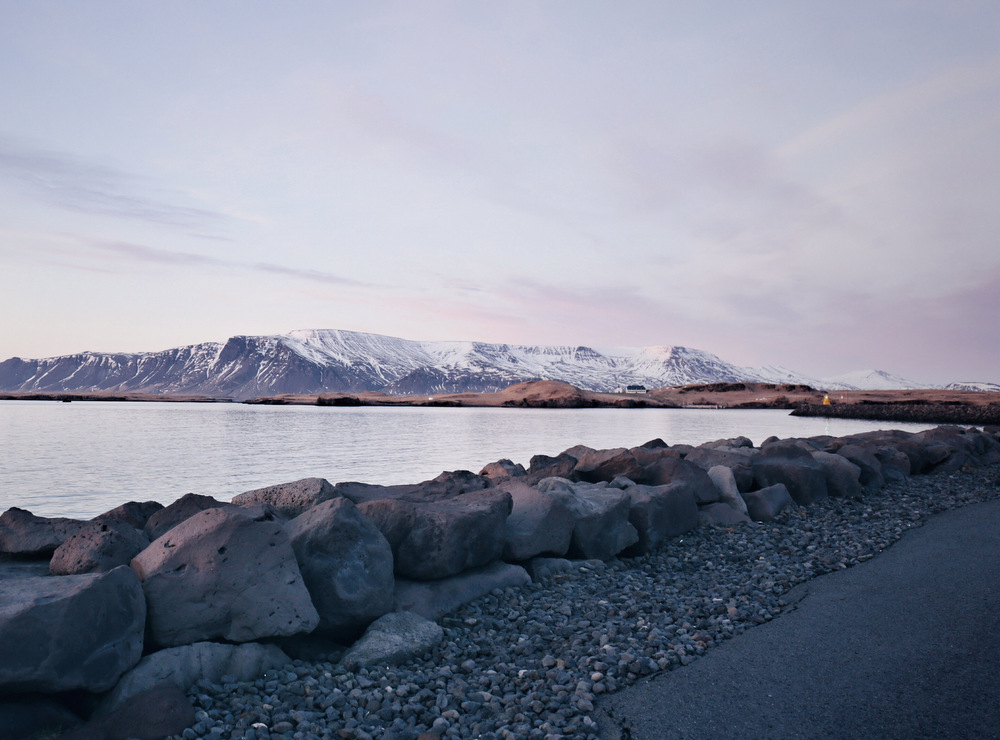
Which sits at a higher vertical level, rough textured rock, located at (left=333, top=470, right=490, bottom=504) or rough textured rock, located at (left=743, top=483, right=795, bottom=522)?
rough textured rock, located at (left=333, top=470, right=490, bottom=504)

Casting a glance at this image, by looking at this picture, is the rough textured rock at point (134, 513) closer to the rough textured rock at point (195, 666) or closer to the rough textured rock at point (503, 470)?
the rough textured rock at point (195, 666)

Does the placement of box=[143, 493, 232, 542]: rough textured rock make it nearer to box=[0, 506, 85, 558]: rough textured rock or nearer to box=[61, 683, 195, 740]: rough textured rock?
box=[0, 506, 85, 558]: rough textured rock

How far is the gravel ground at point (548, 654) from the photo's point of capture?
3954 millimetres

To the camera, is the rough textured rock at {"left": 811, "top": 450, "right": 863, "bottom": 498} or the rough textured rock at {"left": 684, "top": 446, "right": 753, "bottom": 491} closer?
the rough textured rock at {"left": 684, "top": 446, "right": 753, "bottom": 491}

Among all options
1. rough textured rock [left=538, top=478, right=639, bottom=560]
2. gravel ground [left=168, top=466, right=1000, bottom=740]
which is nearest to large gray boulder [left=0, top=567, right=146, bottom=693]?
gravel ground [left=168, top=466, right=1000, bottom=740]

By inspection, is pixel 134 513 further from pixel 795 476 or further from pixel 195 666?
pixel 795 476

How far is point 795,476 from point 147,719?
10.7 meters

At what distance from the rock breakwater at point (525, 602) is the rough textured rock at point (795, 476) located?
33 cm

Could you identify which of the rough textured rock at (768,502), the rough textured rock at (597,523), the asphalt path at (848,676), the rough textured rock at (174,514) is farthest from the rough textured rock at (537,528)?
the rough textured rock at (768,502)

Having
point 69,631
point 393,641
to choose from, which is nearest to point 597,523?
point 393,641

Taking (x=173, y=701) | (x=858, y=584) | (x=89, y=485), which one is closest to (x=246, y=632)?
(x=173, y=701)

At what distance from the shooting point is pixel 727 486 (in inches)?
403

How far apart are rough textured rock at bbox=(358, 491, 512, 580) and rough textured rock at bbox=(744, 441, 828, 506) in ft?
22.7

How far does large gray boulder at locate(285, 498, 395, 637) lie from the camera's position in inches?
200
